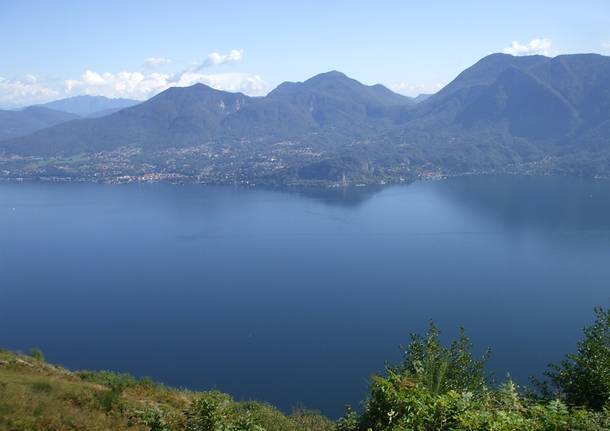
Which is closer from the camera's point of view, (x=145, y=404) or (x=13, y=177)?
(x=145, y=404)

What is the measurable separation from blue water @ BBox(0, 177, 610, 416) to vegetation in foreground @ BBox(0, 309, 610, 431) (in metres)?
8.09

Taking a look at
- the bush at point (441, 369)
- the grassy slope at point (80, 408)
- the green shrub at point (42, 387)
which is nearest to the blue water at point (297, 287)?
the bush at point (441, 369)

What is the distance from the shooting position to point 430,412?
4516 mm

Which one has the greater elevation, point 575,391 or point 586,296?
point 575,391

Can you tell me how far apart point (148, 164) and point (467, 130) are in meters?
107

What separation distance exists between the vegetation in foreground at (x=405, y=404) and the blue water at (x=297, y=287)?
8085mm

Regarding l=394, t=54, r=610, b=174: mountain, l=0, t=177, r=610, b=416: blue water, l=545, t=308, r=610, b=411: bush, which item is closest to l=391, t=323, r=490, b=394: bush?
l=545, t=308, r=610, b=411: bush

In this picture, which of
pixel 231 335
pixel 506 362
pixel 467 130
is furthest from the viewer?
pixel 467 130

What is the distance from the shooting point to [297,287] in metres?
43.0

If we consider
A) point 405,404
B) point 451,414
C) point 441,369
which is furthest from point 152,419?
point 451,414

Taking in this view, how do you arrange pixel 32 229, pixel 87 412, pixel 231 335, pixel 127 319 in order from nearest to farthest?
pixel 87 412, pixel 231 335, pixel 127 319, pixel 32 229

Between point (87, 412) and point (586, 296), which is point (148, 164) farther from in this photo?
point (87, 412)

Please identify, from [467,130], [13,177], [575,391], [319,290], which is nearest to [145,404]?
[575,391]

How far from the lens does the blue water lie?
2969 centimetres
